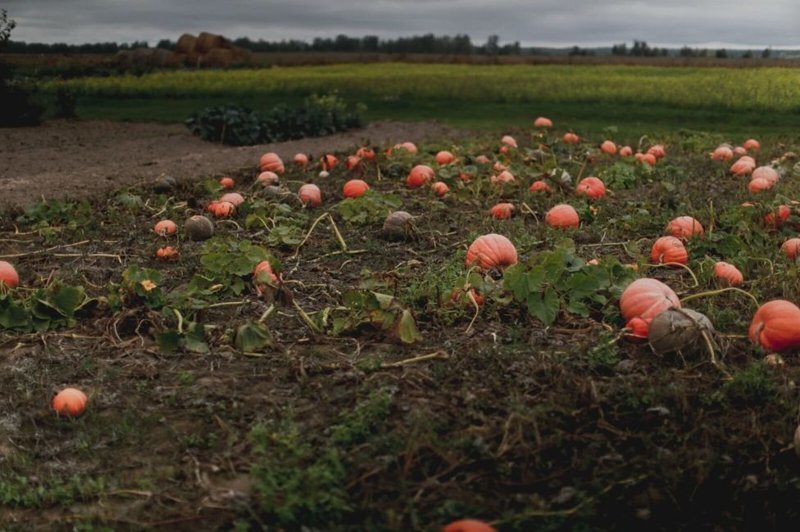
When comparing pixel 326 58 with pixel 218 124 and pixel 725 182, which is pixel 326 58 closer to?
pixel 218 124

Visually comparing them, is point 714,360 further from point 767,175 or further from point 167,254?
point 767,175

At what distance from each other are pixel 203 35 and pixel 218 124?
70.3 feet

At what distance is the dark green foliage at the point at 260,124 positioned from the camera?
15.3 metres

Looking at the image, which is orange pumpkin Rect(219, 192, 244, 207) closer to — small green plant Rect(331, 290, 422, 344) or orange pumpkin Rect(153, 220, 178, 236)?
orange pumpkin Rect(153, 220, 178, 236)

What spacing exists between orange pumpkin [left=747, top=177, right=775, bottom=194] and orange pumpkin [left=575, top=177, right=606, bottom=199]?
1481 millimetres

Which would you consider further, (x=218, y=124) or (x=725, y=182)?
(x=218, y=124)

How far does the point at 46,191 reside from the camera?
32.6 feet

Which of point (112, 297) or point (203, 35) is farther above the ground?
point (203, 35)

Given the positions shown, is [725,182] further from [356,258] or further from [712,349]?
[712,349]

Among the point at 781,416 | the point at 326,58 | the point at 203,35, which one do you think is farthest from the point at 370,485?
the point at 203,35

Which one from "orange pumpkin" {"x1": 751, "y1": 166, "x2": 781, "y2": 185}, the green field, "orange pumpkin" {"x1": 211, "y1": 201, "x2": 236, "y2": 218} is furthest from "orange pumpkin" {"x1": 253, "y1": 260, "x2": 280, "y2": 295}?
the green field

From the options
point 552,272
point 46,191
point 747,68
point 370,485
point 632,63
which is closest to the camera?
point 370,485

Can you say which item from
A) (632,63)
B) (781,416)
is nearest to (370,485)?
(781,416)

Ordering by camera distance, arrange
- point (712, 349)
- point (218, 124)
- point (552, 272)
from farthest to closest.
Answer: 1. point (218, 124)
2. point (552, 272)
3. point (712, 349)
